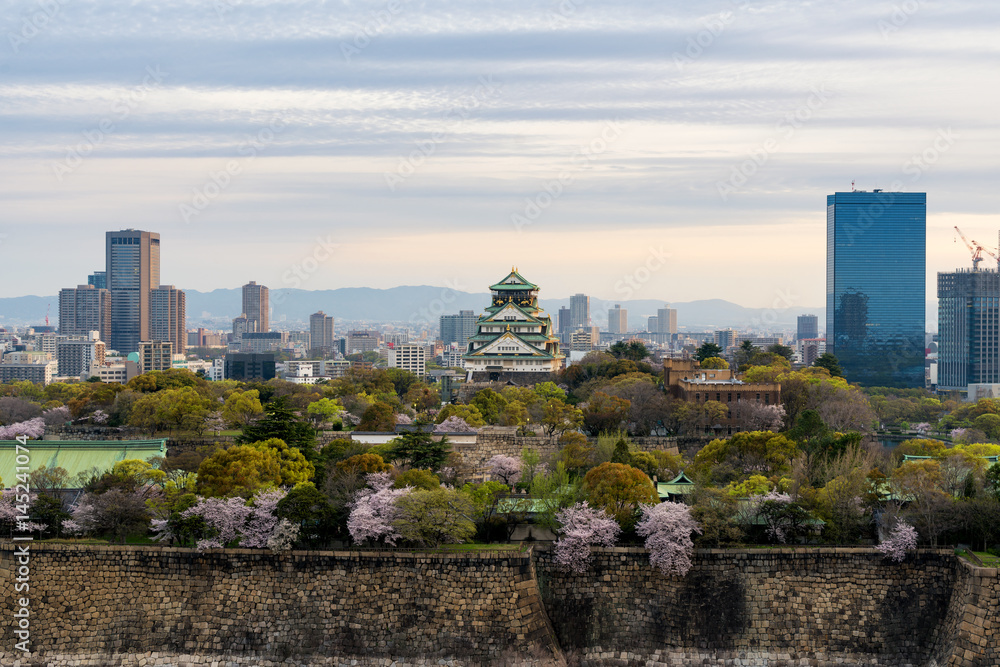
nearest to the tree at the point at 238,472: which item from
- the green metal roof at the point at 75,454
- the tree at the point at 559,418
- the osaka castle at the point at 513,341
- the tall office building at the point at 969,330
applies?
the green metal roof at the point at 75,454

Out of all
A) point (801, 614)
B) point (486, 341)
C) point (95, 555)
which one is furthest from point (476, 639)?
point (486, 341)

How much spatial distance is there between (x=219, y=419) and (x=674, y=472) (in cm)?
2198

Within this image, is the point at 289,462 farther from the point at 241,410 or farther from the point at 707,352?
the point at 707,352

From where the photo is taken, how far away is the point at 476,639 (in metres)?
33.9

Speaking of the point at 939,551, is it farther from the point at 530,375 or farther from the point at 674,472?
the point at 530,375

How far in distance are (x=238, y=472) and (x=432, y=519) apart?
6934 millimetres

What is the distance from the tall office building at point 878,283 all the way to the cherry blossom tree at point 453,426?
12552 centimetres

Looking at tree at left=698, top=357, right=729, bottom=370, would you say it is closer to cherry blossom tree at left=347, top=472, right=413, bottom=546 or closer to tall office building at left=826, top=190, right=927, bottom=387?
cherry blossom tree at left=347, top=472, right=413, bottom=546

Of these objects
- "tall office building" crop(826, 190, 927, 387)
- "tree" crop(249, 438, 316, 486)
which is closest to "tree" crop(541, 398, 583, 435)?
"tree" crop(249, 438, 316, 486)

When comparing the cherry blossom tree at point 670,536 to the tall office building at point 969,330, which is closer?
the cherry blossom tree at point 670,536

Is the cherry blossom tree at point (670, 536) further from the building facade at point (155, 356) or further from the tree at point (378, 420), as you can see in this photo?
the building facade at point (155, 356)

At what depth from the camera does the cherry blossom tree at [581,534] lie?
35250 millimetres

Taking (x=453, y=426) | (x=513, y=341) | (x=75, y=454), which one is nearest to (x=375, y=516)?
(x=75, y=454)

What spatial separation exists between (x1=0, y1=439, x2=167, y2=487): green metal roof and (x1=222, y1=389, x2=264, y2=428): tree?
33.9ft
